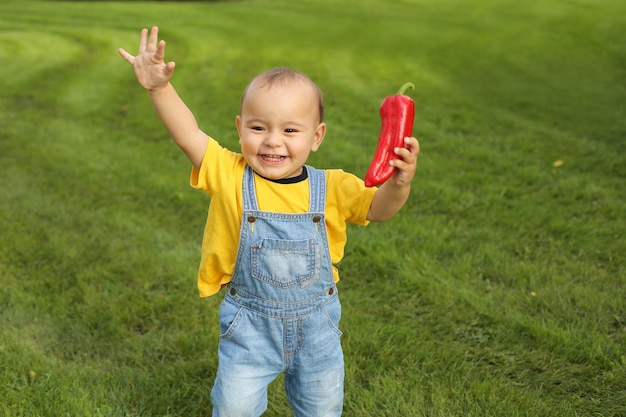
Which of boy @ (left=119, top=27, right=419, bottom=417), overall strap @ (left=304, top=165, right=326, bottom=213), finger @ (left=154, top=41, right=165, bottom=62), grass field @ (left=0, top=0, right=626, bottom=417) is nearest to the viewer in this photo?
finger @ (left=154, top=41, right=165, bottom=62)

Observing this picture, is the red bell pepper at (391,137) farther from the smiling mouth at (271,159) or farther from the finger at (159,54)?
the finger at (159,54)

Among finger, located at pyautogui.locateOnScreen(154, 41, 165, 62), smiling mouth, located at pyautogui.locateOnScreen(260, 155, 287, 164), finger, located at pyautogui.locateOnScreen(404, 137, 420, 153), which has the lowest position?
smiling mouth, located at pyautogui.locateOnScreen(260, 155, 287, 164)

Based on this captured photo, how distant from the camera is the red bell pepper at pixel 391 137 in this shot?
7.18 ft

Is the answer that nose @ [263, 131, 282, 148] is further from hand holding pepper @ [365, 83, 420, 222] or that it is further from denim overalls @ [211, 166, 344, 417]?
hand holding pepper @ [365, 83, 420, 222]

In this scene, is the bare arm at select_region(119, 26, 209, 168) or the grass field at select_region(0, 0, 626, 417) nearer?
the bare arm at select_region(119, 26, 209, 168)

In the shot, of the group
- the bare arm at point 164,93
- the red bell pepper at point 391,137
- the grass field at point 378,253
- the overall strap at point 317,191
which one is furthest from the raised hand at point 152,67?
the grass field at point 378,253

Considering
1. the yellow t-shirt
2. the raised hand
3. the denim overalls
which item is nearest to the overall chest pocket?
the denim overalls

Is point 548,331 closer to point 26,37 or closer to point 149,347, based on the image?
point 149,347

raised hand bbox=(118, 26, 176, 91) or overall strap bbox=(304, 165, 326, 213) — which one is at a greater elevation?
raised hand bbox=(118, 26, 176, 91)

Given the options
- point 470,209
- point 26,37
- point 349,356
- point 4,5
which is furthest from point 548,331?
point 4,5

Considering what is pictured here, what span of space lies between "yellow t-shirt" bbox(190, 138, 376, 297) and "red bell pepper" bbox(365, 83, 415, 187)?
0.16 meters

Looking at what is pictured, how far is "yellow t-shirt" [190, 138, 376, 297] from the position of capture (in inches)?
90.6

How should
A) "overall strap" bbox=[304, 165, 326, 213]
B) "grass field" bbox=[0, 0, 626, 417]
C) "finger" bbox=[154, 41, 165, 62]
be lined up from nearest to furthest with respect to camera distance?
"finger" bbox=[154, 41, 165, 62]
"overall strap" bbox=[304, 165, 326, 213]
"grass field" bbox=[0, 0, 626, 417]

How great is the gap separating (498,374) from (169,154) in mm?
4251
